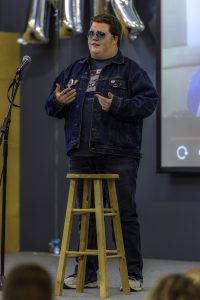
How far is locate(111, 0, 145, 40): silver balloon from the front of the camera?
4.46 m

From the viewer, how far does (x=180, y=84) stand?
452 centimetres

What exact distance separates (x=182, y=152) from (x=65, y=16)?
1277 mm

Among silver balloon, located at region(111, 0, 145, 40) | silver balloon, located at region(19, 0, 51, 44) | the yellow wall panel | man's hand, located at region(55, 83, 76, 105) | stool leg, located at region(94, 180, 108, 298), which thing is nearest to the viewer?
stool leg, located at region(94, 180, 108, 298)

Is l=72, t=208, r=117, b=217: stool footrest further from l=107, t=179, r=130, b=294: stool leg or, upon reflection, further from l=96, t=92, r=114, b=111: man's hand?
l=96, t=92, r=114, b=111: man's hand

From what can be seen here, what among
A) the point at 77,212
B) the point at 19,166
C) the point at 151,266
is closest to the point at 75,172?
the point at 77,212

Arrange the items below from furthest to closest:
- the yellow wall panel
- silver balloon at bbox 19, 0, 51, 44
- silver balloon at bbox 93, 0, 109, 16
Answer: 1. the yellow wall panel
2. silver balloon at bbox 19, 0, 51, 44
3. silver balloon at bbox 93, 0, 109, 16

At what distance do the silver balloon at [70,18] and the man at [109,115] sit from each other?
137cm

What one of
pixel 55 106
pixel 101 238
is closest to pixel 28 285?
pixel 101 238

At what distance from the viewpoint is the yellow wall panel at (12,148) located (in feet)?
16.4

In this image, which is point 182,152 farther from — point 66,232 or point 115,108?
point 66,232

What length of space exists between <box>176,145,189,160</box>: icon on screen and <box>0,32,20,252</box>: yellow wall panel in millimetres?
1289

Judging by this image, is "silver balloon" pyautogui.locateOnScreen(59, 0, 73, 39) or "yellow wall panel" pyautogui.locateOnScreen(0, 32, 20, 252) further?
"yellow wall panel" pyautogui.locateOnScreen(0, 32, 20, 252)

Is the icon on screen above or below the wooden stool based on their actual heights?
above

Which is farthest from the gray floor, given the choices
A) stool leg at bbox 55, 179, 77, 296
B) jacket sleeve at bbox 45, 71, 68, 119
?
jacket sleeve at bbox 45, 71, 68, 119
